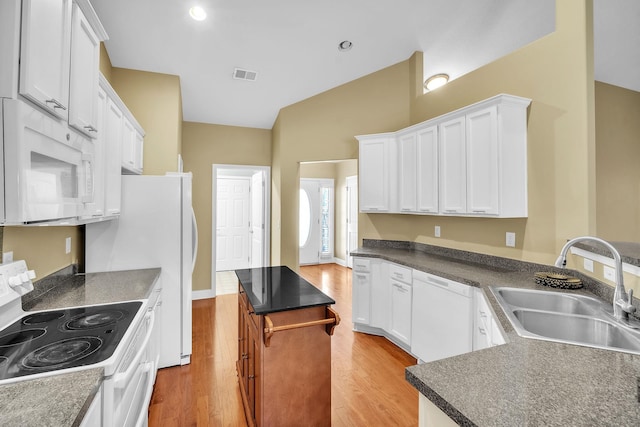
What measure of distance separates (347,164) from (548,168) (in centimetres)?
478

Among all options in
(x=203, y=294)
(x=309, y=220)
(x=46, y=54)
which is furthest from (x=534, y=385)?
(x=309, y=220)

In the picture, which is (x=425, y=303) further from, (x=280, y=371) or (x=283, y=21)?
(x=283, y=21)

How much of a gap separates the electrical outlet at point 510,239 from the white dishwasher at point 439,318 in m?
0.78

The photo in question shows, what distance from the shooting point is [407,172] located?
11.4 ft

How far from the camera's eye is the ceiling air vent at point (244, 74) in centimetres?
355

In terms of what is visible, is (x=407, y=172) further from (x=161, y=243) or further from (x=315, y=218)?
(x=315, y=218)

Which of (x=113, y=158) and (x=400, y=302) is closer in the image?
(x=113, y=158)

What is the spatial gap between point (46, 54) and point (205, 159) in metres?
3.95

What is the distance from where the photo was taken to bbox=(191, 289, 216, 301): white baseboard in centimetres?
481

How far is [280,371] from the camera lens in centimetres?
178

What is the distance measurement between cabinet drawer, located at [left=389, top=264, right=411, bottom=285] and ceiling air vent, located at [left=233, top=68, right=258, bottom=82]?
278cm

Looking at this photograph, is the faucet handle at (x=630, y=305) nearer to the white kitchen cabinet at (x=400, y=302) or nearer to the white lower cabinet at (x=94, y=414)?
the white kitchen cabinet at (x=400, y=302)

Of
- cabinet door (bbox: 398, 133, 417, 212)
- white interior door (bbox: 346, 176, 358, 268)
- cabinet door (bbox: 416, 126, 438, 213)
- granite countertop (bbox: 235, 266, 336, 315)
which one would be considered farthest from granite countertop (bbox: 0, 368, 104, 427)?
white interior door (bbox: 346, 176, 358, 268)

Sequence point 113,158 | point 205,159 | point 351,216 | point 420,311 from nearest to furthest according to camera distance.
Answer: point 113,158 < point 420,311 < point 205,159 < point 351,216
